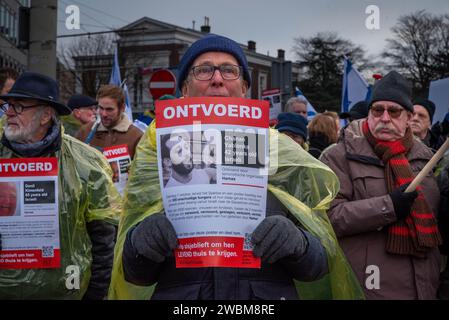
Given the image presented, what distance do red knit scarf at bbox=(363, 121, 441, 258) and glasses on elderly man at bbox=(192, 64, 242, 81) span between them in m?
1.27

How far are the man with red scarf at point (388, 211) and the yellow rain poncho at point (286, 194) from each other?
2.69 ft

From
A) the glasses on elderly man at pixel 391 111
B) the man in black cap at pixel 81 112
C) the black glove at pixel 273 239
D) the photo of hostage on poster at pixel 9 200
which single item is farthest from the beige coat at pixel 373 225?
the man in black cap at pixel 81 112

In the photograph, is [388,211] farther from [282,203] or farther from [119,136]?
[119,136]

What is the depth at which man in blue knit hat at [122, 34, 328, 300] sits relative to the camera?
6.95 feet

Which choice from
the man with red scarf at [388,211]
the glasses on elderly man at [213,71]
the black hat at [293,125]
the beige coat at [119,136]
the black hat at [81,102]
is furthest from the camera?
the black hat at [81,102]

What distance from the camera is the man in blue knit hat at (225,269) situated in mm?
2117

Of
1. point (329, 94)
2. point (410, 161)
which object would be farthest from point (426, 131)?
point (329, 94)

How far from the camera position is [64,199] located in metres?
3.32

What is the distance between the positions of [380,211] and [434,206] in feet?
1.17

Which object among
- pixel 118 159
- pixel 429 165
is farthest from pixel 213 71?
pixel 118 159

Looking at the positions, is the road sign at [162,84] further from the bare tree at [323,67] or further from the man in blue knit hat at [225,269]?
the bare tree at [323,67]

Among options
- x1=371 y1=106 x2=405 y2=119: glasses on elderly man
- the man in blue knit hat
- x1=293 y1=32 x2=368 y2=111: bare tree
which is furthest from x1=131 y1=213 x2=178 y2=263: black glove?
x1=293 y1=32 x2=368 y2=111: bare tree

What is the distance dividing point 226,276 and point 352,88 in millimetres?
7274
